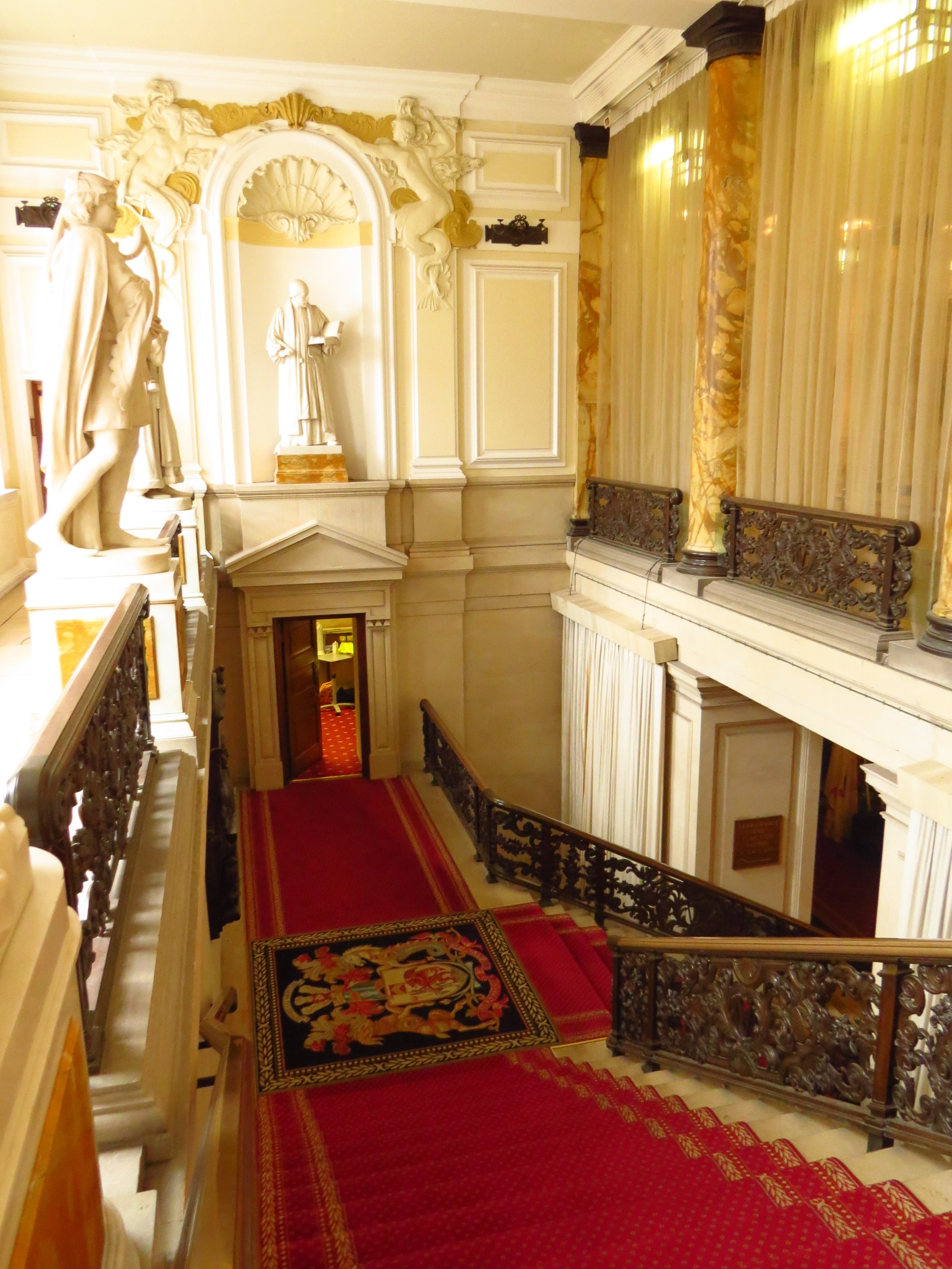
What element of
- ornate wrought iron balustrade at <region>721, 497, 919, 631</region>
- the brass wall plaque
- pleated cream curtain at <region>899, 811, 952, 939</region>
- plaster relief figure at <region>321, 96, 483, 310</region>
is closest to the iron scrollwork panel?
the brass wall plaque

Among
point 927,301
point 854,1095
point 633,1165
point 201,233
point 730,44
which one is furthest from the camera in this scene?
point 201,233

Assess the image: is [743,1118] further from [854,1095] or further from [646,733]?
[646,733]

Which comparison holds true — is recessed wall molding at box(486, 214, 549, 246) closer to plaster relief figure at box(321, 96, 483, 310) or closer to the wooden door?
plaster relief figure at box(321, 96, 483, 310)

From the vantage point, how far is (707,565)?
7.35 metres

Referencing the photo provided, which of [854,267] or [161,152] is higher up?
[161,152]

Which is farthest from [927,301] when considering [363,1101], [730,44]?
[363,1101]

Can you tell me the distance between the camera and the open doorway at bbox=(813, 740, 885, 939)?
33.7 feet

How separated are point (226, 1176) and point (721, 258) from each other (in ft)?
22.1

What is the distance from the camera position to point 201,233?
888 centimetres

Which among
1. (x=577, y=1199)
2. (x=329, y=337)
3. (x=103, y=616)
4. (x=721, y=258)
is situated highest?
(x=721, y=258)

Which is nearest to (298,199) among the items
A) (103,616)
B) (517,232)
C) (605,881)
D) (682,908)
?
(517,232)

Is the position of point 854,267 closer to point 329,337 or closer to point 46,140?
point 329,337

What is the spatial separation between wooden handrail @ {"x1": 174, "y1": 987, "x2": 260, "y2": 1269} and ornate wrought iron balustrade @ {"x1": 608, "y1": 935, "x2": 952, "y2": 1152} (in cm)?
218

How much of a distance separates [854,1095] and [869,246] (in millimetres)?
4801
